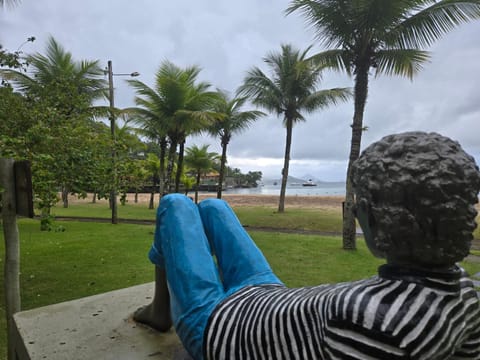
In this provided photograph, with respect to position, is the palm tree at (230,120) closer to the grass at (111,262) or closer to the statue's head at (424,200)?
the grass at (111,262)

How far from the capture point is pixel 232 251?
1.77m

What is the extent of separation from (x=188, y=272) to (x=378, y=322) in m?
0.85

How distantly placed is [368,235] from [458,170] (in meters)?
0.32

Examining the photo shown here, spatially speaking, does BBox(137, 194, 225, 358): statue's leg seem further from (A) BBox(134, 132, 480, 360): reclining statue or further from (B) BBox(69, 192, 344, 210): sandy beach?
(B) BBox(69, 192, 344, 210): sandy beach

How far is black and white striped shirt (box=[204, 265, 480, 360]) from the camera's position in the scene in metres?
0.86

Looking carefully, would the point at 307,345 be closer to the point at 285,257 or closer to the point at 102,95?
the point at 285,257

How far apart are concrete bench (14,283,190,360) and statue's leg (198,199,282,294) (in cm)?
90

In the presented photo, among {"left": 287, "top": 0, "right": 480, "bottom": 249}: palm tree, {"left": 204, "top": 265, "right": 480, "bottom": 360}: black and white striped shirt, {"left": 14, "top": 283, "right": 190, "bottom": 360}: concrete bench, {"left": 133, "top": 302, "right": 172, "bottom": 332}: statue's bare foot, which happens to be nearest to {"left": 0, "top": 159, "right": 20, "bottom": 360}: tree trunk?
{"left": 14, "top": 283, "right": 190, "bottom": 360}: concrete bench

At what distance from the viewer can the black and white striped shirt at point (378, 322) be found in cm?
86

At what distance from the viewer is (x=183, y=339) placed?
1.44 meters

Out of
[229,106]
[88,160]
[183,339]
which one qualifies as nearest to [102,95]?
[229,106]

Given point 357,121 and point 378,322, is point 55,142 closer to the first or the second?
point 378,322

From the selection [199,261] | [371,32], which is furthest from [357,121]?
[199,261]

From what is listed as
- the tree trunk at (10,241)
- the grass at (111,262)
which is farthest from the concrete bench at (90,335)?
the grass at (111,262)
